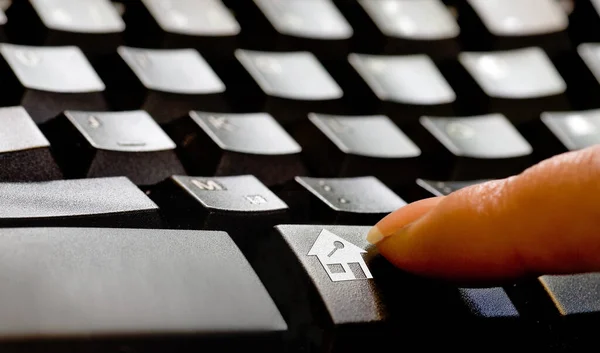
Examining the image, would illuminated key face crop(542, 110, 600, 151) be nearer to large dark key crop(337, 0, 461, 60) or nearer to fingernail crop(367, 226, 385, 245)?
large dark key crop(337, 0, 461, 60)

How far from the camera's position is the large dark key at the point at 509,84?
0.81m

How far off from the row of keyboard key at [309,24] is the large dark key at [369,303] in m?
0.32

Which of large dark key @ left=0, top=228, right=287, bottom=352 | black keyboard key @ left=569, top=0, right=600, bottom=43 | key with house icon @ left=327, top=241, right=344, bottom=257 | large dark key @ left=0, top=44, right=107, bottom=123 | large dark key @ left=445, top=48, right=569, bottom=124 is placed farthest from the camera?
black keyboard key @ left=569, top=0, right=600, bottom=43

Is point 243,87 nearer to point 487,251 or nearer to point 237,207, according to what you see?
point 237,207

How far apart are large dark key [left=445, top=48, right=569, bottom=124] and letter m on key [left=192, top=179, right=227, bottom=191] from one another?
1.28 ft

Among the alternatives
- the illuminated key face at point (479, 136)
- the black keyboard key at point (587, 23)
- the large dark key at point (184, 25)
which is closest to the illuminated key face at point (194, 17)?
the large dark key at point (184, 25)

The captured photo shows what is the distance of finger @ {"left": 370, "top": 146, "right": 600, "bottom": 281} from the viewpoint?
1.40ft

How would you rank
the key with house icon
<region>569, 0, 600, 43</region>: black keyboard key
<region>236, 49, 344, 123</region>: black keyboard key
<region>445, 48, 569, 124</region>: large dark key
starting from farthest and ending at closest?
<region>569, 0, 600, 43</region>: black keyboard key → <region>445, 48, 569, 124</region>: large dark key → <region>236, 49, 344, 123</region>: black keyboard key → the key with house icon

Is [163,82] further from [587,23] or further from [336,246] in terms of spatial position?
[587,23]

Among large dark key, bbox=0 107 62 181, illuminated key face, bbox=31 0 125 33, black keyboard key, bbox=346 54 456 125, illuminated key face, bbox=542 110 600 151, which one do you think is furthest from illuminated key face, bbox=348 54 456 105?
large dark key, bbox=0 107 62 181

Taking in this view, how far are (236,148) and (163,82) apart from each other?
102mm

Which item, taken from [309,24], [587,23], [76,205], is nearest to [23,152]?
[76,205]

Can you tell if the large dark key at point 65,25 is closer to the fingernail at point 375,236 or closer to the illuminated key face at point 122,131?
the illuminated key face at point 122,131

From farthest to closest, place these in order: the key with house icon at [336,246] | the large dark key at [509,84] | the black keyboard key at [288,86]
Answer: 1. the large dark key at [509,84]
2. the black keyboard key at [288,86]
3. the key with house icon at [336,246]
